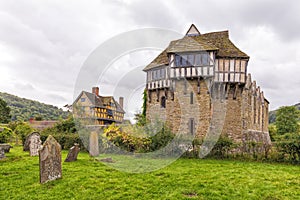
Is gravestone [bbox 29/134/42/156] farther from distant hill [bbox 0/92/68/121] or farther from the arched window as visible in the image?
distant hill [bbox 0/92/68/121]

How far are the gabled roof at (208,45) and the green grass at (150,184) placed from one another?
1335 centimetres

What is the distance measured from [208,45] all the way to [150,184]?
1682 cm

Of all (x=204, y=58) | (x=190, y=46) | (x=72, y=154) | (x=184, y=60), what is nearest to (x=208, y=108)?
(x=204, y=58)

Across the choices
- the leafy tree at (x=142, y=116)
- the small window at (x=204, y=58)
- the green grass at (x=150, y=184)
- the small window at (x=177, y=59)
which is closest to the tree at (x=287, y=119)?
the leafy tree at (x=142, y=116)

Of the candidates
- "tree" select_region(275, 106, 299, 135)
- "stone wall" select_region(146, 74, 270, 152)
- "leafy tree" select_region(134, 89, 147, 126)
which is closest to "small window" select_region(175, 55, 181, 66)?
"stone wall" select_region(146, 74, 270, 152)

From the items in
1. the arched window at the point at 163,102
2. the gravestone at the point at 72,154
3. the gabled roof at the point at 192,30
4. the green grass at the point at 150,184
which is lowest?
the green grass at the point at 150,184

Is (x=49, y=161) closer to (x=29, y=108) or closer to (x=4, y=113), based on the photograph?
(x=4, y=113)

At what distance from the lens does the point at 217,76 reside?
2219 centimetres

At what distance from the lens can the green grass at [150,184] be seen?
7422 mm

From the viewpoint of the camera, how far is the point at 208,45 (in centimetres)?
2233

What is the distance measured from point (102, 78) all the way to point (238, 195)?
8186 mm

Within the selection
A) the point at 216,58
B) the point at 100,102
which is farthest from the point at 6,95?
the point at 216,58

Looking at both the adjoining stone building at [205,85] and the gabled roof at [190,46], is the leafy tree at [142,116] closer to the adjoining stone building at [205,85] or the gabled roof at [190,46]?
the adjoining stone building at [205,85]

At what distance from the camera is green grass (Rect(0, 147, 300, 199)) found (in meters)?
7.42
